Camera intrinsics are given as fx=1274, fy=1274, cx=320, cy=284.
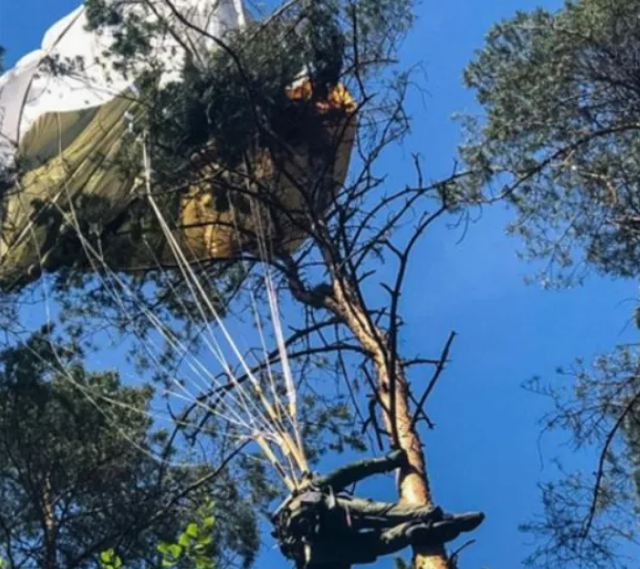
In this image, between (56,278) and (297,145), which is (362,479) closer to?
(297,145)

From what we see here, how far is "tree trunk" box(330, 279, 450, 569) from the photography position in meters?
6.01

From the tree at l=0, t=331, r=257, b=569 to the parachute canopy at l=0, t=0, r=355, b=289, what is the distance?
919 mm

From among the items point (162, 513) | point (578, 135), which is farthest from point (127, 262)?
point (578, 135)

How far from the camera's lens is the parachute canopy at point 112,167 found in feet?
29.5

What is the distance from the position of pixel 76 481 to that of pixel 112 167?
284cm

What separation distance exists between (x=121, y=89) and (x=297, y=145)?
139 cm

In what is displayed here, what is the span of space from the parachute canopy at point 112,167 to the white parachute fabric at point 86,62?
0.04 ft

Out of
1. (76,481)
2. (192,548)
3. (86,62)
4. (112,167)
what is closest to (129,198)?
(112,167)

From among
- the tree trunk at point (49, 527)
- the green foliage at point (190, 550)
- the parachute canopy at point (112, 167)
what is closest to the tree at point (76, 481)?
the tree trunk at point (49, 527)

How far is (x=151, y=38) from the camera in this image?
9148 mm

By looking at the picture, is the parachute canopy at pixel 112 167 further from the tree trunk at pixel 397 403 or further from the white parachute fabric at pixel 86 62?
the tree trunk at pixel 397 403

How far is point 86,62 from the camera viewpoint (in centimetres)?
962

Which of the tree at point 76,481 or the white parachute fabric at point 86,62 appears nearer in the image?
the white parachute fabric at point 86,62

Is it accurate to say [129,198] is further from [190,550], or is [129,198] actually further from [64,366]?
[190,550]
